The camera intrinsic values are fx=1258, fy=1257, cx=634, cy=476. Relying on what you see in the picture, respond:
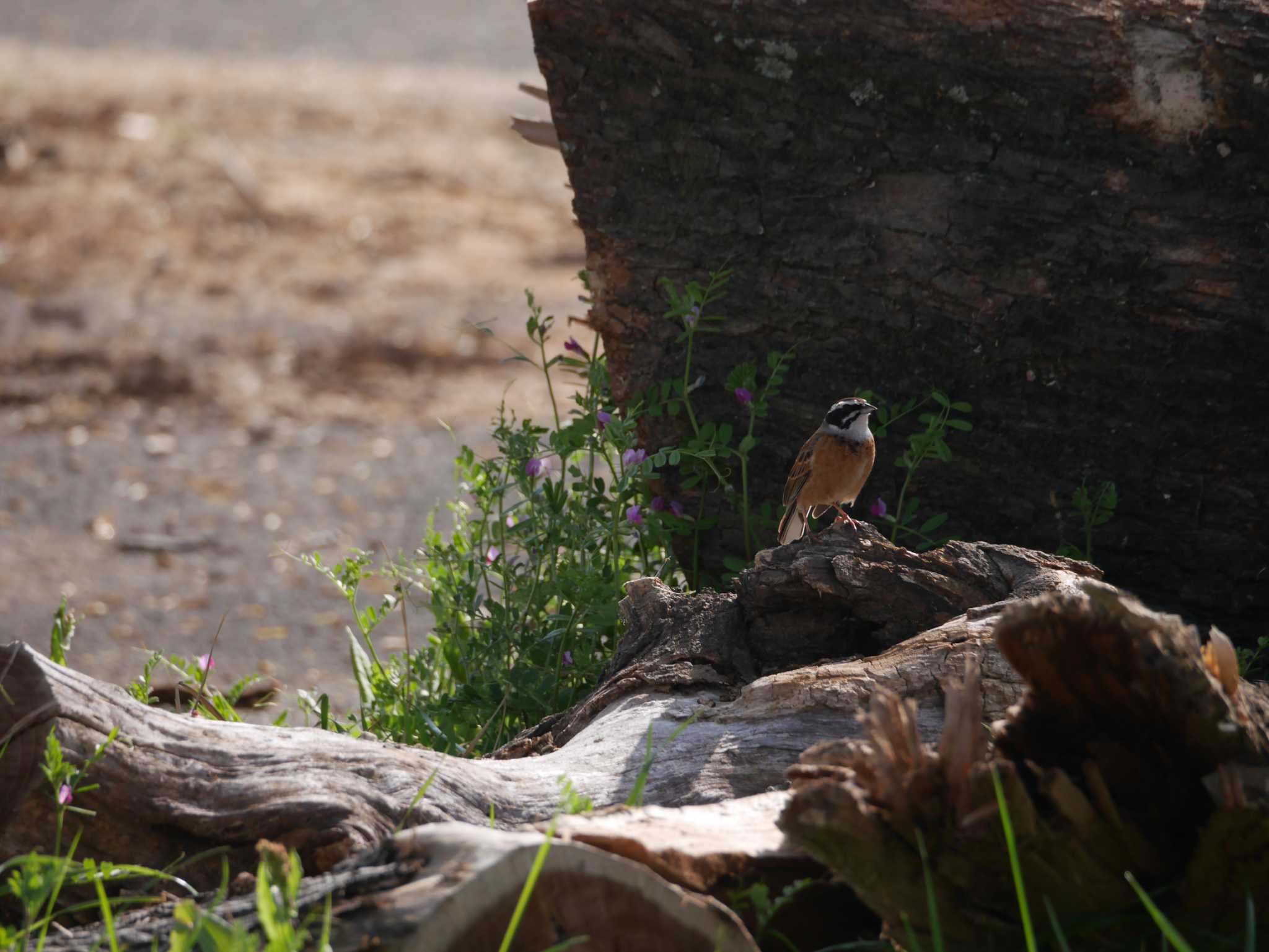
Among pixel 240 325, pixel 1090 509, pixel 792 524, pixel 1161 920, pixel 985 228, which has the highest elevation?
pixel 985 228

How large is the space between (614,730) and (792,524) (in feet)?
4.92

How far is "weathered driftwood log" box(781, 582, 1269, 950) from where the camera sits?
6.91ft

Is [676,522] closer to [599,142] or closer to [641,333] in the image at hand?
[641,333]

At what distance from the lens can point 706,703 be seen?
130 inches

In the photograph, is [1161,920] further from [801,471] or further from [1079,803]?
[801,471]

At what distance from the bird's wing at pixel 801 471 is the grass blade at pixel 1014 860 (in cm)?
219

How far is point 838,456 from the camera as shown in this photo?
4184 mm

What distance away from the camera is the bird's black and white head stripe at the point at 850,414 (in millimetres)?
4148

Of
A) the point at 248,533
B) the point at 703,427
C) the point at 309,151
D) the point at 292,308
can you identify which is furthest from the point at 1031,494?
the point at 309,151

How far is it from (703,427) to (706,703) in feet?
4.13

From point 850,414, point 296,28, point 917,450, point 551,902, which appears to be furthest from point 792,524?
point 296,28

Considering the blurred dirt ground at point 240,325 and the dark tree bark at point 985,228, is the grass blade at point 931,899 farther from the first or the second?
the blurred dirt ground at point 240,325

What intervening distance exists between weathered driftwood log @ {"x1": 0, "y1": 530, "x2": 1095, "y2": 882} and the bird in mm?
635

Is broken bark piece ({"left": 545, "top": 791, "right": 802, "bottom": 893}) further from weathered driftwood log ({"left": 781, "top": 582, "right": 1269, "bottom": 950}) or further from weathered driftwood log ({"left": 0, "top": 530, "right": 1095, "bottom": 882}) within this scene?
weathered driftwood log ({"left": 0, "top": 530, "right": 1095, "bottom": 882})
